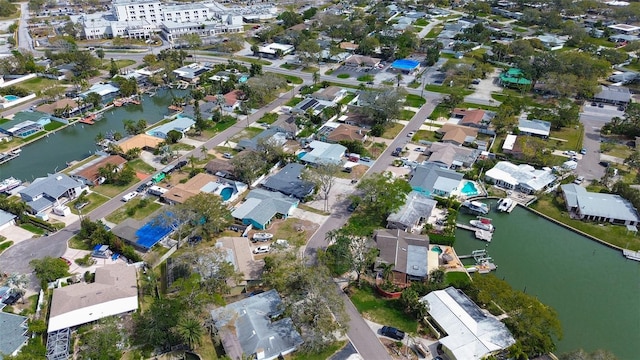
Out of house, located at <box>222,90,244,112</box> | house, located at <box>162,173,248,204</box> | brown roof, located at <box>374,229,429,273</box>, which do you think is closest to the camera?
brown roof, located at <box>374,229,429,273</box>

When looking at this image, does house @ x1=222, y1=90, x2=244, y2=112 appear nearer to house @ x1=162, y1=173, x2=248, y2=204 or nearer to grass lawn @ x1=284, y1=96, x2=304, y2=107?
grass lawn @ x1=284, y1=96, x2=304, y2=107

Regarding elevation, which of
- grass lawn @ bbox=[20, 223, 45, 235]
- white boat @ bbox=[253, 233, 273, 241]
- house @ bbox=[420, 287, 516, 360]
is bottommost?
grass lawn @ bbox=[20, 223, 45, 235]

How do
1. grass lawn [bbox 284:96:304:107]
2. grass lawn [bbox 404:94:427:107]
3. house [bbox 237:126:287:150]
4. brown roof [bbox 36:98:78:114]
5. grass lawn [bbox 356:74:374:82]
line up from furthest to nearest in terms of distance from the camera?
1. grass lawn [bbox 356:74:374:82]
2. grass lawn [bbox 284:96:304:107]
3. grass lawn [bbox 404:94:427:107]
4. brown roof [bbox 36:98:78:114]
5. house [bbox 237:126:287:150]

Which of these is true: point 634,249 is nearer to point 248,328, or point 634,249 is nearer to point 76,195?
point 248,328

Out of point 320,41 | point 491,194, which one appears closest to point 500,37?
point 320,41

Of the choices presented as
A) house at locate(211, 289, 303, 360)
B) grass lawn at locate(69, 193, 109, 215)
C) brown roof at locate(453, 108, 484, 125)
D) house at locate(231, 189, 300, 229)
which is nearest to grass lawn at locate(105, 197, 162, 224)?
grass lawn at locate(69, 193, 109, 215)

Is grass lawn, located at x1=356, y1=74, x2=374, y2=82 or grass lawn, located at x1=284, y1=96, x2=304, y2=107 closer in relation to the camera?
grass lawn, located at x1=284, y1=96, x2=304, y2=107
